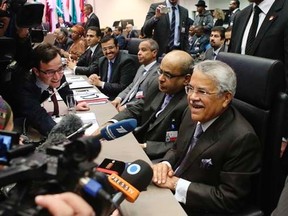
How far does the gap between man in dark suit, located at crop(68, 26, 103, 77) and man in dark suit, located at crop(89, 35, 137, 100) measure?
20.8 inches

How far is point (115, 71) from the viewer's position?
12.5 feet

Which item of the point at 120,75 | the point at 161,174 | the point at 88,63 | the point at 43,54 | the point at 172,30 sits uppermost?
the point at 43,54

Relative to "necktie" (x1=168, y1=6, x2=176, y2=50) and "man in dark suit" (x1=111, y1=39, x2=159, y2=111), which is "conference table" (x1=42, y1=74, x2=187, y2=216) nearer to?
"man in dark suit" (x1=111, y1=39, x2=159, y2=111)

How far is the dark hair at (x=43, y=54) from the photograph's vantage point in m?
2.08

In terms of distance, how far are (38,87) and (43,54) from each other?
0.21 meters

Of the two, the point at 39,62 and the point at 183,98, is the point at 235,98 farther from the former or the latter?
the point at 39,62

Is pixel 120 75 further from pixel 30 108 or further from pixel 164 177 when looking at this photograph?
pixel 164 177

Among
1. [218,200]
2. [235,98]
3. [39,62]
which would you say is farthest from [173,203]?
[39,62]

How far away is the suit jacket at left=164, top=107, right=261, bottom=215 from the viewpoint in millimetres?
1415

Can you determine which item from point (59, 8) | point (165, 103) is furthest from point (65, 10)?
point (165, 103)

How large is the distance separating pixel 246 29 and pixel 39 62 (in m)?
1.44

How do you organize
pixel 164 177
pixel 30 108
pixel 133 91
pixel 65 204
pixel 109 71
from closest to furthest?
1. pixel 65 204
2. pixel 164 177
3. pixel 30 108
4. pixel 133 91
5. pixel 109 71

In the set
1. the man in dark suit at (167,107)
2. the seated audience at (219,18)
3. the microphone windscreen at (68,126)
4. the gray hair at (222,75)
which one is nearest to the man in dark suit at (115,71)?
the man in dark suit at (167,107)

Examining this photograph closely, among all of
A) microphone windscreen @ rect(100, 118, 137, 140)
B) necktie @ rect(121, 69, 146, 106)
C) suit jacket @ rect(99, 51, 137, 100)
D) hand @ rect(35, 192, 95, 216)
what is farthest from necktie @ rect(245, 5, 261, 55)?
hand @ rect(35, 192, 95, 216)
